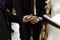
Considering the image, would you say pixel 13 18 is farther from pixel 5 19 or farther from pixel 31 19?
pixel 31 19

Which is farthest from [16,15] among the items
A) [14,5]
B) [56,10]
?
[56,10]

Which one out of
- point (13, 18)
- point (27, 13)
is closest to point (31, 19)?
point (27, 13)

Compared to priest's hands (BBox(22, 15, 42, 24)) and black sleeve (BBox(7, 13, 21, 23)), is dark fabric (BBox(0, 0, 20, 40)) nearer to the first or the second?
black sleeve (BBox(7, 13, 21, 23))

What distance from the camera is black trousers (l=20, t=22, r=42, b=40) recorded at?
36.6 inches

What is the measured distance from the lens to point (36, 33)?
0.96m

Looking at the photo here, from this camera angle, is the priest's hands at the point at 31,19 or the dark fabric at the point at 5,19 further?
the dark fabric at the point at 5,19

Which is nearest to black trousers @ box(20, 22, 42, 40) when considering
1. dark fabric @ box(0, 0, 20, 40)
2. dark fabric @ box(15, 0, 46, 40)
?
dark fabric @ box(15, 0, 46, 40)

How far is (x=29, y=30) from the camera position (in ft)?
3.05

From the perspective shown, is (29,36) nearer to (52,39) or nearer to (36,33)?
(36,33)

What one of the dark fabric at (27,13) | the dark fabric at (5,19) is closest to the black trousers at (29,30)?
the dark fabric at (27,13)

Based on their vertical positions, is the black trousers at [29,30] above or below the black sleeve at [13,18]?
below

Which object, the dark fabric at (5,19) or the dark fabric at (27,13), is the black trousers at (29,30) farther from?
the dark fabric at (5,19)

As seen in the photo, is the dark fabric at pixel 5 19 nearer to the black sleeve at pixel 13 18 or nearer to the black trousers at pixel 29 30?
the black sleeve at pixel 13 18

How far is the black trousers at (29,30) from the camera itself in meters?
0.93
